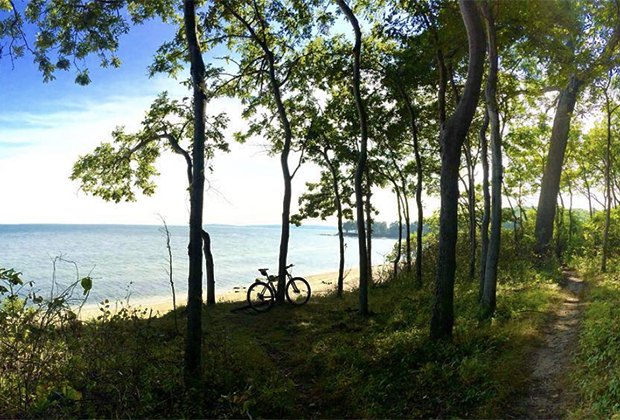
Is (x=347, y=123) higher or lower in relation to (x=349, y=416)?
higher

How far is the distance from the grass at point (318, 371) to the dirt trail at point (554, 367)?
0.68 feet

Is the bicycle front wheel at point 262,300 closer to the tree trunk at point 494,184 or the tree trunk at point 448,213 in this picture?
the tree trunk at point 494,184

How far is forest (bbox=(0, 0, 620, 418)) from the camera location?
5969mm

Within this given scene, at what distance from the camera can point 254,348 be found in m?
9.58

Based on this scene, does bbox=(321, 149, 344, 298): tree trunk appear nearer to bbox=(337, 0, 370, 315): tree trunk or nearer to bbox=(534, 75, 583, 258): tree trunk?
bbox=(337, 0, 370, 315): tree trunk

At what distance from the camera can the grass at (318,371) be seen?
227 inches

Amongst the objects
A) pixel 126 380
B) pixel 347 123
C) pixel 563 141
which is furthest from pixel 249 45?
pixel 563 141

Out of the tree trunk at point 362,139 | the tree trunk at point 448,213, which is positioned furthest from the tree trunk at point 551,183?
the tree trunk at point 448,213

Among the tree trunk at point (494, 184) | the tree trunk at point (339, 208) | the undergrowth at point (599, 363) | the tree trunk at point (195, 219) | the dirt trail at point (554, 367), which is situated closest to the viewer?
the undergrowth at point (599, 363)

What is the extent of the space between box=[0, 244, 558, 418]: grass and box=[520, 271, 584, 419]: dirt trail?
21 cm

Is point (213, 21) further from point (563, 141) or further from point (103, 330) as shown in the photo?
point (563, 141)

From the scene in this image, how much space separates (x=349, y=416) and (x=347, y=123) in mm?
13691

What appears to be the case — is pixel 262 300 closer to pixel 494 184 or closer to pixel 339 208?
pixel 339 208

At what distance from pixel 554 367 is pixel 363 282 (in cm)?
646
